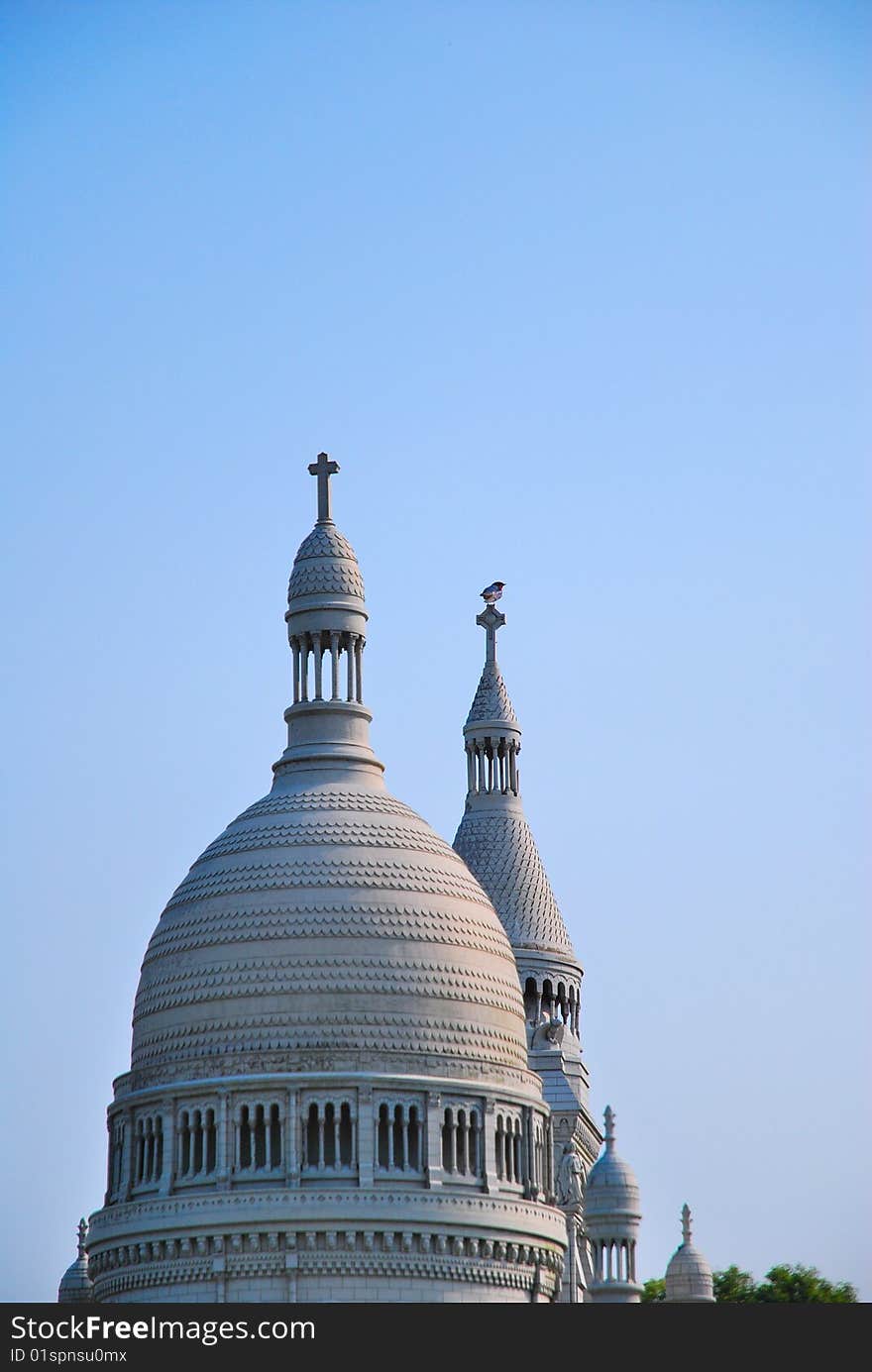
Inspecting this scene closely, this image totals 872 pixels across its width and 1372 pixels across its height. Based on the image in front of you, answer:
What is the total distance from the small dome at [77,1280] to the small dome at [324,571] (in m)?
20.5

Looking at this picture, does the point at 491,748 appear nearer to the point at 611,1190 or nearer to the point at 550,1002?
the point at 550,1002

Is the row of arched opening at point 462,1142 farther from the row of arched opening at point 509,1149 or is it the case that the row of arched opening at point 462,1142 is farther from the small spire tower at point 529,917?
the small spire tower at point 529,917

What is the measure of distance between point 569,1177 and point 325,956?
1493 centimetres

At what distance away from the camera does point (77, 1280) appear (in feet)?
359

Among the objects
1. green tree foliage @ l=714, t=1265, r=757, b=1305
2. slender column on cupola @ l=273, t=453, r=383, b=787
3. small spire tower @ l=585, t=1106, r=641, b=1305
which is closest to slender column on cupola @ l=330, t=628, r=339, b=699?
slender column on cupola @ l=273, t=453, r=383, b=787

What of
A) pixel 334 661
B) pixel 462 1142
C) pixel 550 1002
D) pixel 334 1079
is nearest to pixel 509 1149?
pixel 462 1142

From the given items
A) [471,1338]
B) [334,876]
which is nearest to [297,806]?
[334,876]

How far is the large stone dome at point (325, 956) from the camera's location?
315 feet

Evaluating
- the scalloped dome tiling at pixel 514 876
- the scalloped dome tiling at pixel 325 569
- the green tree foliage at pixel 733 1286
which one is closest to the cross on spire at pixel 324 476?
the scalloped dome tiling at pixel 325 569

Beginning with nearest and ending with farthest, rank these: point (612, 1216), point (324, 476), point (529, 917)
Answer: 1. point (612, 1216)
2. point (324, 476)
3. point (529, 917)

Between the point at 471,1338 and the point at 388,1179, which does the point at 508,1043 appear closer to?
the point at 388,1179

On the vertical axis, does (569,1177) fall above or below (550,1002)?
below

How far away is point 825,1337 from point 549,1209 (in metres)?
34.8

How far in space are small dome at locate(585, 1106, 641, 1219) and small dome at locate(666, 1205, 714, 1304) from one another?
16.6 feet
